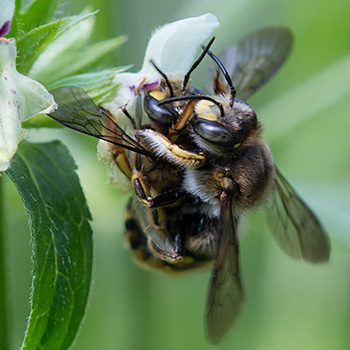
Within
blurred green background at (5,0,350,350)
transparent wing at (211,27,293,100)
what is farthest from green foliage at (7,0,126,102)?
blurred green background at (5,0,350,350)

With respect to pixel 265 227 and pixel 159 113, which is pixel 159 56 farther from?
pixel 265 227

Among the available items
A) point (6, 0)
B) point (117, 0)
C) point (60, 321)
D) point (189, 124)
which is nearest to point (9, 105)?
point (6, 0)

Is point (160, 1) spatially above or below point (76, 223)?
below

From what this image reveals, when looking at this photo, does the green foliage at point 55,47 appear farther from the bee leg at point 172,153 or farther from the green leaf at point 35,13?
the bee leg at point 172,153

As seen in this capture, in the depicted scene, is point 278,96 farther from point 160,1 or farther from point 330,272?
point 160,1

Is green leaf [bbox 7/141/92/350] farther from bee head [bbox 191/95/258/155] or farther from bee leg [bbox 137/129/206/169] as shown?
bee head [bbox 191/95/258/155]

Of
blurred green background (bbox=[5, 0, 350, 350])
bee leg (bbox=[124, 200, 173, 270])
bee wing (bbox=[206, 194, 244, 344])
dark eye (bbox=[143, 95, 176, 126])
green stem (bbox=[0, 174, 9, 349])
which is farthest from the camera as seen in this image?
blurred green background (bbox=[5, 0, 350, 350])
